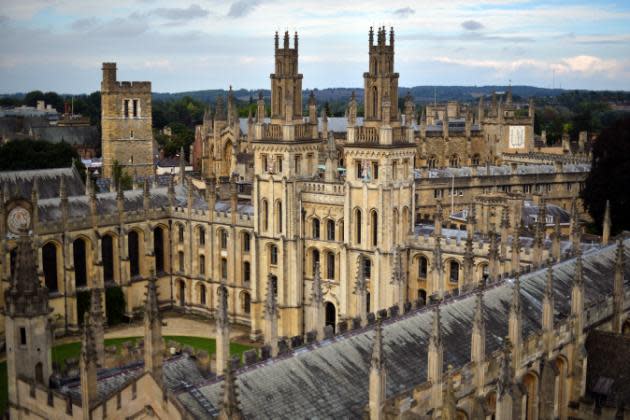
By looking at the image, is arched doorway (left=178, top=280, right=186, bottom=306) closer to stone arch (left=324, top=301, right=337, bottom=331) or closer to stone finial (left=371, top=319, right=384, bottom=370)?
stone arch (left=324, top=301, right=337, bottom=331)

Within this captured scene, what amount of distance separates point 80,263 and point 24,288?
90.4ft

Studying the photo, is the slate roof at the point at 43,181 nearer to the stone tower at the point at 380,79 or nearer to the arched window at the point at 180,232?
the arched window at the point at 180,232

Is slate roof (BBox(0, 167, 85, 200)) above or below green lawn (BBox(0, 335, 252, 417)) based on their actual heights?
above

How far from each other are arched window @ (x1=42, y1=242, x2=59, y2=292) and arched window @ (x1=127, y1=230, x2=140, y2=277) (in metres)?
5.19

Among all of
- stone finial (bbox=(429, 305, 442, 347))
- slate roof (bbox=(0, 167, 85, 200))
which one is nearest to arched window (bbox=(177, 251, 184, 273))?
slate roof (bbox=(0, 167, 85, 200))

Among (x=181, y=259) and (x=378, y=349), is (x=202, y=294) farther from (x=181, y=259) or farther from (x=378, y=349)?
(x=378, y=349)

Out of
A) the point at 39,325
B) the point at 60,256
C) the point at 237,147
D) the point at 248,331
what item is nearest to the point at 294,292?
the point at 248,331

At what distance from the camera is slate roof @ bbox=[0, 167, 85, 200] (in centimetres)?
5153

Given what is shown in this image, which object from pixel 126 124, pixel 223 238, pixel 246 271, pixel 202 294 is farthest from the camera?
pixel 126 124

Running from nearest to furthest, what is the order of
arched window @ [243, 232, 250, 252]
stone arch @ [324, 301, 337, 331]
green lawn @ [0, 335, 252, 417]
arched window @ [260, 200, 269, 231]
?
green lawn @ [0, 335, 252, 417] → stone arch @ [324, 301, 337, 331] → arched window @ [260, 200, 269, 231] → arched window @ [243, 232, 250, 252]

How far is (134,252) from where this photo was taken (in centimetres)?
4928

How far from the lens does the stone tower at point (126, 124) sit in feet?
241

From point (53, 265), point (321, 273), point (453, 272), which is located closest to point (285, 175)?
point (321, 273)

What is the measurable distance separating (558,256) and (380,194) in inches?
356
